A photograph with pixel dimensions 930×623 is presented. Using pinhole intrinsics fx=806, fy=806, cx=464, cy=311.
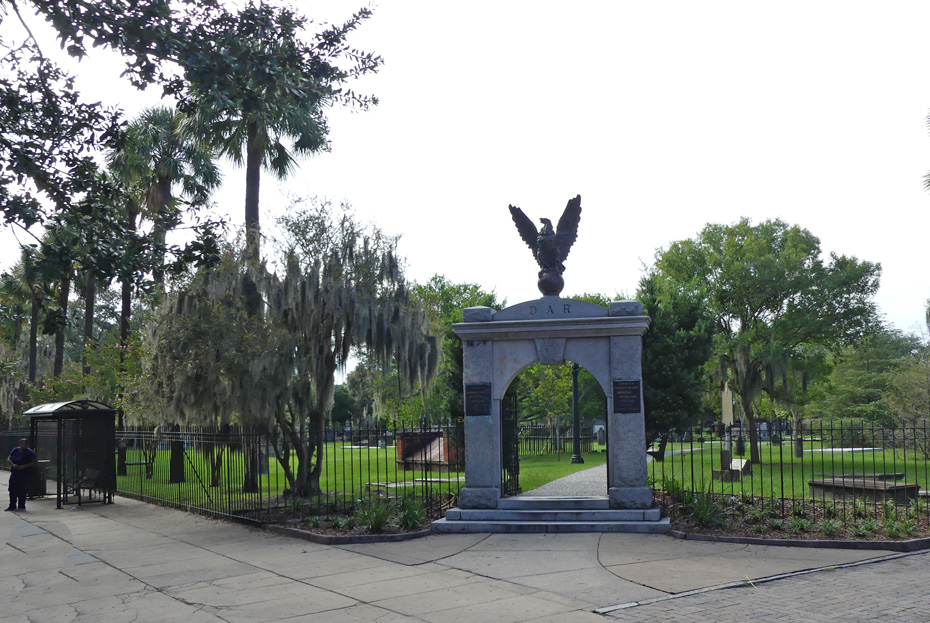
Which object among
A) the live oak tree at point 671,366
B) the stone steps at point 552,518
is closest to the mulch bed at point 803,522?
the stone steps at point 552,518

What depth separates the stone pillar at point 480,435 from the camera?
12695mm

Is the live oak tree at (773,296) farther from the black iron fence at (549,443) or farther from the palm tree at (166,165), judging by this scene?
the palm tree at (166,165)

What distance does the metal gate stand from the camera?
13.7 metres

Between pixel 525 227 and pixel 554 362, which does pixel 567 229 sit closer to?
pixel 525 227

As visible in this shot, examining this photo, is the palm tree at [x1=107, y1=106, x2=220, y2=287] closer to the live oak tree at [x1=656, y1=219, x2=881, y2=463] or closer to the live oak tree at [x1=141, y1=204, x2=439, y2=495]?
the live oak tree at [x1=141, y1=204, x2=439, y2=495]

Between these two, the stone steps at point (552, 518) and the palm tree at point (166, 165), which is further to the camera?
the palm tree at point (166, 165)

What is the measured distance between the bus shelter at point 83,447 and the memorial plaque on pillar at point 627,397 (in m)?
12.4

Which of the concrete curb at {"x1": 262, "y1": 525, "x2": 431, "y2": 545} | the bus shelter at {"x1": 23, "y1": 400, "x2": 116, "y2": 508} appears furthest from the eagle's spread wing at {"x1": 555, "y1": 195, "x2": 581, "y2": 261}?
the bus shelter at {"x1": 23, "y1": 400, "x2": 116, "y2": 508}

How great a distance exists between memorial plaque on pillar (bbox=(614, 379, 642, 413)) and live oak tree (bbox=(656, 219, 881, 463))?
17.7m

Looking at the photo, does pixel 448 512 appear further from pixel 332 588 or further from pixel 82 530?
pixel 82 530

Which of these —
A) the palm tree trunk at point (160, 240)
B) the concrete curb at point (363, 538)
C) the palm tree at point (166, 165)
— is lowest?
the concrete curb at point (363, 538)

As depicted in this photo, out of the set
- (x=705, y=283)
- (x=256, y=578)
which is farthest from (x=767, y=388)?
(x=256, y=578)

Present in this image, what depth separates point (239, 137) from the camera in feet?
75.0

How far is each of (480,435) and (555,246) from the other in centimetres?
344
